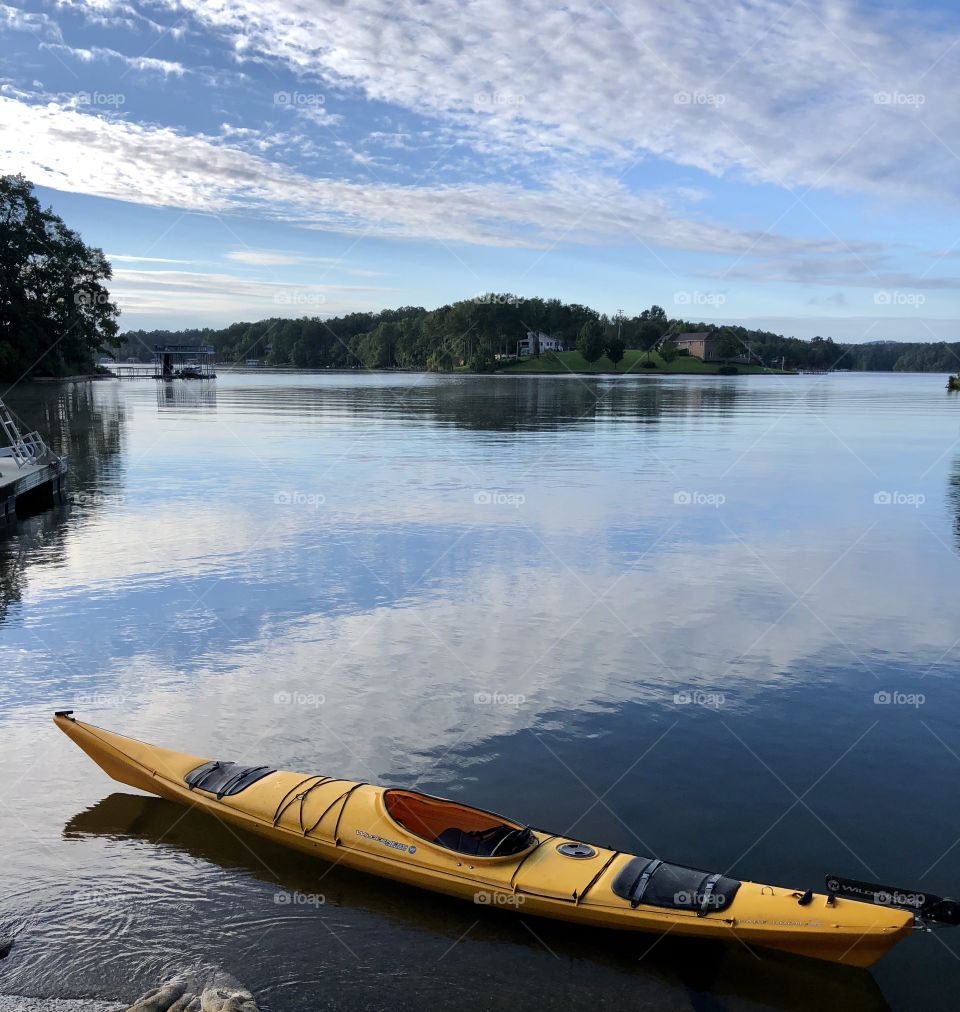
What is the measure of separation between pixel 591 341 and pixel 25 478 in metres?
165

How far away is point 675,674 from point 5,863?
11.2 m

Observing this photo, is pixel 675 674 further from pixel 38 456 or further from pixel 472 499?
pixel 38 456

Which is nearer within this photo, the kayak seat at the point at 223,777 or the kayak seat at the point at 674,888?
the kayak seat at the point at 674,888

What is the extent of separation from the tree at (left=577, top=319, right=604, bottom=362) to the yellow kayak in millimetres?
183116

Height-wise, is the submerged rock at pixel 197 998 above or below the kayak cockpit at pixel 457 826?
A: below

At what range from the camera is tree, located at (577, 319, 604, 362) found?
188 m

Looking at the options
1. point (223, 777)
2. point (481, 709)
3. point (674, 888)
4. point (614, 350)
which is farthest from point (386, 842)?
point (614, 350)

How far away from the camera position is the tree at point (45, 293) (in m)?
107

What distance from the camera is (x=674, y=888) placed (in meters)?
8.64

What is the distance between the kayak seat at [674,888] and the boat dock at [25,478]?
2792 centimetres

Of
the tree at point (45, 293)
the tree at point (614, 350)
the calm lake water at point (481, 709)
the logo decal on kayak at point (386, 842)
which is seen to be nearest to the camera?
the calm lake water at point (481, 709)

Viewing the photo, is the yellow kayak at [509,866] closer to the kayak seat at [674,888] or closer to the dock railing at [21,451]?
the kayak seat at [674,888]

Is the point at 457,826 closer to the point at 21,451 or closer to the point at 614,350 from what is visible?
the point at 21,451

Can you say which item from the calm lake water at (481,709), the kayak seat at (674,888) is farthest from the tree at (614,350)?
the kayak seat at (674,888)
